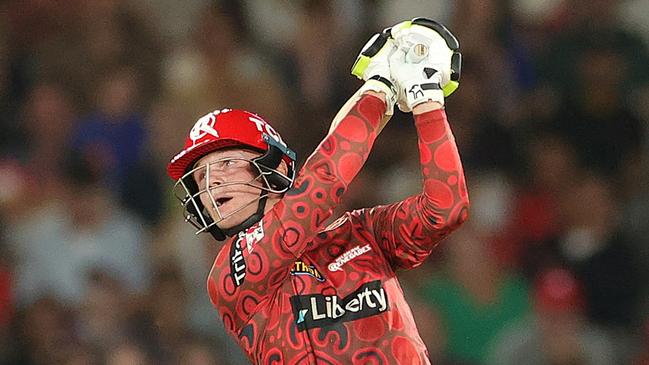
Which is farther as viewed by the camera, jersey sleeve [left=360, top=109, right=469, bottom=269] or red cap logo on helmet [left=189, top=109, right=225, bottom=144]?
red cap logo on helmet [left=189, top=109, right=225, bottom=144]

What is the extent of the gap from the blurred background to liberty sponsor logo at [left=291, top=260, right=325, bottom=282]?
2.77 metres

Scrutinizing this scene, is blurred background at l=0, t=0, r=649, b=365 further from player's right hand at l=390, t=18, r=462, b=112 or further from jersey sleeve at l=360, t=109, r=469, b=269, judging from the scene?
player's right hand at l=390, t=18, r=462, b=112

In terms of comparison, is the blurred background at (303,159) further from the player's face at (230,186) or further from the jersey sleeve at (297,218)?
the jersey sleeve at (297,218)

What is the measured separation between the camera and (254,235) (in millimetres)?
3354

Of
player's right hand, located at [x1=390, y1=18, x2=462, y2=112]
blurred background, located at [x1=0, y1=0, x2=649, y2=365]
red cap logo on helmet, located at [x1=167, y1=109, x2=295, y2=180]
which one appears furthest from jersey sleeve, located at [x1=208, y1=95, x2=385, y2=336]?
blurred background, located at [x1=0, y1=0, x2=649, y2=365]

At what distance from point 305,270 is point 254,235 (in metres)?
0.23

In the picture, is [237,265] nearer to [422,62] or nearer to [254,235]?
[254,235]

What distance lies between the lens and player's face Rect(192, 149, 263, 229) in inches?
139

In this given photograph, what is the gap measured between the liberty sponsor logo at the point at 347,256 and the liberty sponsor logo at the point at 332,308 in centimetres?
11

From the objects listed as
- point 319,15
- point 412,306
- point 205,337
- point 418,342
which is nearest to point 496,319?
point 412,306

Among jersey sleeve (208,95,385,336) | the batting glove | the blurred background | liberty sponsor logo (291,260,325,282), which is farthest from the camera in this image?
the blurred background

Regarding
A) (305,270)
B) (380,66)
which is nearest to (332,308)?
(305,270)

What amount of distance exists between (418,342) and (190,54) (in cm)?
418

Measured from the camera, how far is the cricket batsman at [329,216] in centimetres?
330
